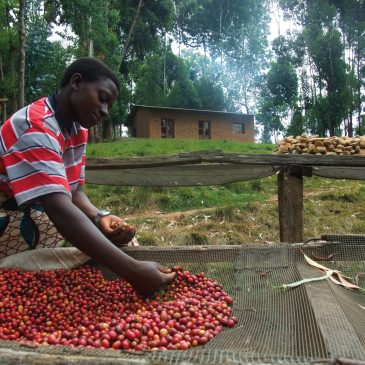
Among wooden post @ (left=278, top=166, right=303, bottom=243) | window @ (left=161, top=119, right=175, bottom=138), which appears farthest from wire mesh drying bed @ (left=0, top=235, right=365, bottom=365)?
window @ (left=161, top=119, right=175, bottom=138)

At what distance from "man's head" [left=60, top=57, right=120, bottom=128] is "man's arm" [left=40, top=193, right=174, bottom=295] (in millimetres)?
501

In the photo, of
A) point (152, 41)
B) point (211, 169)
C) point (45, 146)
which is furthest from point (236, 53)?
point (45, 146)

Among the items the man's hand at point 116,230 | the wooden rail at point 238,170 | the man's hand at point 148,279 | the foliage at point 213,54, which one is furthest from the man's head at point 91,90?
the foliage at point 213,54

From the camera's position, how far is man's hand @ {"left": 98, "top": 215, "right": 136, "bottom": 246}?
256 centimetres

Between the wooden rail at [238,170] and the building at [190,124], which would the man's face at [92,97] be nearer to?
the wooden rail at [238,170]

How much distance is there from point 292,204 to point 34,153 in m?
2.78

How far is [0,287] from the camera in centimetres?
223

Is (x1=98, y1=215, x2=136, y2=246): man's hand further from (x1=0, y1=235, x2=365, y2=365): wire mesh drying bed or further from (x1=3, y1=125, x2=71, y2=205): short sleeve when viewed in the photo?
(x1=3, y1=125, x2=71, y2=205): short sleeve

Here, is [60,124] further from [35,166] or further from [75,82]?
[35,166]

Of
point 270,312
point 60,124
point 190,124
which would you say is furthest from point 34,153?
point 190,124

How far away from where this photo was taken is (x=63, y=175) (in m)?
2.05

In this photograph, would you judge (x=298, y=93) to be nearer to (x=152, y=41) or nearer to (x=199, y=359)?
(x=152, y=41)

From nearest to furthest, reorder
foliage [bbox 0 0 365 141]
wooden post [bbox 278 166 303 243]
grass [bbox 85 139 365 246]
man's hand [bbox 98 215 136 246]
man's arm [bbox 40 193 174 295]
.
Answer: man's arm [bbox 40 193 174 295] < man's hand [bbox 98 215 136 246] < wooden post [bbox 278 166 303 243] < grass [bbox 85 139 365 246] < foliage [bbox 0 0 365 141]

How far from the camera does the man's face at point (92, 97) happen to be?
7.29ft
